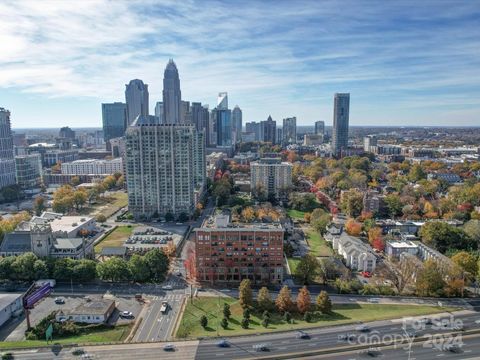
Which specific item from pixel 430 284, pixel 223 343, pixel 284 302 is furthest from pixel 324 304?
pixel 430 284

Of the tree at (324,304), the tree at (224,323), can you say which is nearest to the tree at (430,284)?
the tree at (324,304)

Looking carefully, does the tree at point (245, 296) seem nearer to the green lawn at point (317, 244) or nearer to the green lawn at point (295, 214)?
the green lawn at point (317, 244)

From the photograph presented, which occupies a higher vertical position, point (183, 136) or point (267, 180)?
point (183, 136)

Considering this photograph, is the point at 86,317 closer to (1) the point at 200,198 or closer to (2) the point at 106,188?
(1) the point at 200,198

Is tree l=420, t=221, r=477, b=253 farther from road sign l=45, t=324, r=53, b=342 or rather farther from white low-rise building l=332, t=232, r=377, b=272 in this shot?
road sign l=45, t=324, r=53, b=342

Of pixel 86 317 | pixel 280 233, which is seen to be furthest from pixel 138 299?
pixel 280 233

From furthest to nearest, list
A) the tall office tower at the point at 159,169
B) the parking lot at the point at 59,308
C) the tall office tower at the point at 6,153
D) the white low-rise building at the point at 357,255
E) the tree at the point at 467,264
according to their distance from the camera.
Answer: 1. the tall office tower at the point at 6,153
2. the tall office tower at the point at 159,169
3. the white low-rise building at the point at 357,255
4. the tree at the point at 467,264
5. the parking lot at the point at 59,308
